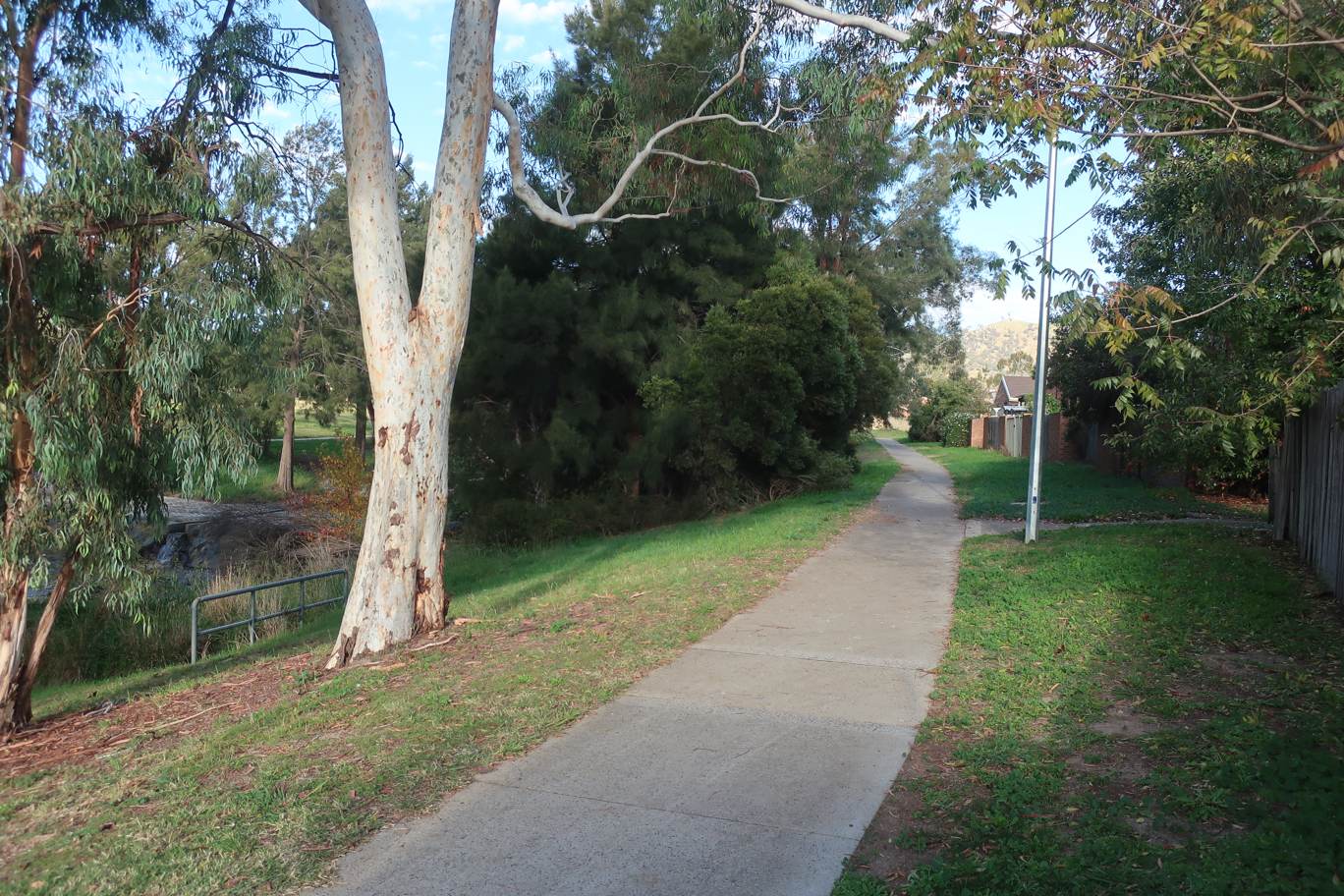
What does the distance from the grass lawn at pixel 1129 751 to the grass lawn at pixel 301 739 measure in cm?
236

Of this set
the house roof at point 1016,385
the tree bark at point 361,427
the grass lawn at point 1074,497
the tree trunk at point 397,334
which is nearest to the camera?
the tree trunk at point 397,334

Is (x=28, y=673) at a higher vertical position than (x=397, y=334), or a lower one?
lower

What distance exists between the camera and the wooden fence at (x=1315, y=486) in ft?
30.5

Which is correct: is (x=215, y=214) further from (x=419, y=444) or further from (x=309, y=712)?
(x=309, y=712)

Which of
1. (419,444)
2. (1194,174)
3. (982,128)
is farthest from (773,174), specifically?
(419,444)

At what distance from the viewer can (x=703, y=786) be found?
5.30 metres

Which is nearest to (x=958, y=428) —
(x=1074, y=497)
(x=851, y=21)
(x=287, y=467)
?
(x=287, y=467)

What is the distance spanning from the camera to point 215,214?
7828mm

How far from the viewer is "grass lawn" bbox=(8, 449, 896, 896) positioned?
460 cm

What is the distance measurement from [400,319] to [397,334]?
14 cm

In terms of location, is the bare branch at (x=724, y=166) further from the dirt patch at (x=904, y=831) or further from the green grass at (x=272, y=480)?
the green grass at (x=272, y=480)

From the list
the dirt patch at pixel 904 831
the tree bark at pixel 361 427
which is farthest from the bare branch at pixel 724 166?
the tree bark at pixel 361 427

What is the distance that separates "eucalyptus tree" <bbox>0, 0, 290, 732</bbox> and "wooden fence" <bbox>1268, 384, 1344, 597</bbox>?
31.4ft

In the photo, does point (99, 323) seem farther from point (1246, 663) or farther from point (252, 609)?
point (1246, 663)
